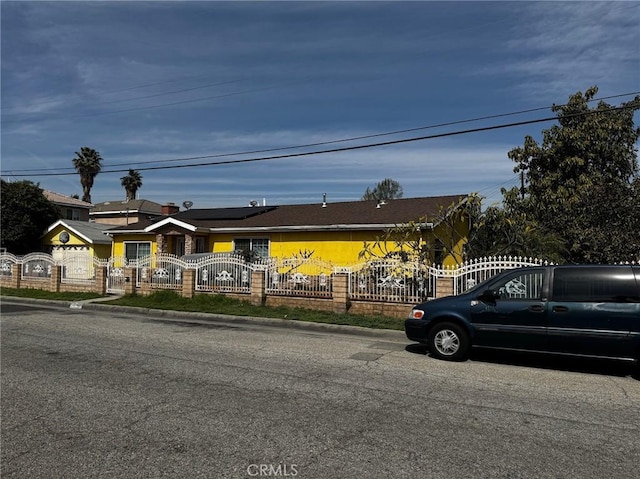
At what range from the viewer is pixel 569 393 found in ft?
19.9

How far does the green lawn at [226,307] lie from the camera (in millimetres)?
12258

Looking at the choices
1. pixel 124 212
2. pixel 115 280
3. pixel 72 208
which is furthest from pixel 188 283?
pixel 124 212

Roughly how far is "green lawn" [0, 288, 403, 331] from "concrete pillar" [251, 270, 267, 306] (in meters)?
0.28

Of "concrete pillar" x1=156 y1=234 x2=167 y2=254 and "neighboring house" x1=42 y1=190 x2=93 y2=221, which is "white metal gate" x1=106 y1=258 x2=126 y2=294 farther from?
"neighboring house" x1=42 y1=190 x2=93 y2=221

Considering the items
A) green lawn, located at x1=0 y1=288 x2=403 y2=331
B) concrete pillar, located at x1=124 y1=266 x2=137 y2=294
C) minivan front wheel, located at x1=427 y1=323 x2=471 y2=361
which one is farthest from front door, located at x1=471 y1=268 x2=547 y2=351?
concrete pillar, located at x1=124 y1=266 x2=137 y2=294

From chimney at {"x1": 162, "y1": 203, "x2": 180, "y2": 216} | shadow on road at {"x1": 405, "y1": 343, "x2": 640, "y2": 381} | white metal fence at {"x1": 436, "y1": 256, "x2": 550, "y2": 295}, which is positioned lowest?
shadow on road at {"x1": 405, "y1": 343, "x2": 640, "y2": 381}

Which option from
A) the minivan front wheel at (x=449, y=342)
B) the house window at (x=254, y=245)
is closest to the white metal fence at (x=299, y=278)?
the house window at (x=254, y=245)

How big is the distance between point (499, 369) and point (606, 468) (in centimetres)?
363

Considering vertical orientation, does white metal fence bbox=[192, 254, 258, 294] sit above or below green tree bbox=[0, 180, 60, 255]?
below

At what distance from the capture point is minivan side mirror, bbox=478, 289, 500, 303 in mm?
7781

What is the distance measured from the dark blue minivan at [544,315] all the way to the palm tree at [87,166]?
56.1m

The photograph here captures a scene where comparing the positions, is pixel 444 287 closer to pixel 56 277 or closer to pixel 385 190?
pixel 56 277

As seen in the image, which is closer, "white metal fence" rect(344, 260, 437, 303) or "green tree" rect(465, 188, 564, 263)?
"white metal fence" rect(344, 260, 437, 303)

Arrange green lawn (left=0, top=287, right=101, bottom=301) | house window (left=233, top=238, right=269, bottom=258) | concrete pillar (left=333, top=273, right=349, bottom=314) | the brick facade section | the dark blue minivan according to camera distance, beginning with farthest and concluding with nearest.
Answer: house window (left=233, top=238, right=269, bottom=258), green lawn (left=0, top=287, right=101, bottom=301), concrete pillar (left=333, top=273, right=349, bottom=314), the brick facade section, the dark blue minivan
